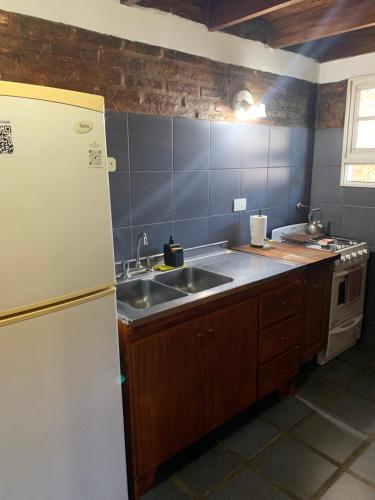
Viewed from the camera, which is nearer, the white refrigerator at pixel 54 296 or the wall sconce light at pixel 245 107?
the white refrigerator at pixel 54 296

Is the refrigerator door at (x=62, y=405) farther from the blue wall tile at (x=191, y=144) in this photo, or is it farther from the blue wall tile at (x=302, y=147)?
the blue wall tile at (x=302, y=147)

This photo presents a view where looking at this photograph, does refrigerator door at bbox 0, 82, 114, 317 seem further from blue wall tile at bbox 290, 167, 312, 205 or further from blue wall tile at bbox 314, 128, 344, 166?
blue wall tile at bbox 314, 128, 344, 166

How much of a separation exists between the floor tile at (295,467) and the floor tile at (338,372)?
78 centimetres

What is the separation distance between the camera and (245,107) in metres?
2.60

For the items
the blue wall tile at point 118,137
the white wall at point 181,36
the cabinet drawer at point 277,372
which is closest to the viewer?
the white wall at point 181,36

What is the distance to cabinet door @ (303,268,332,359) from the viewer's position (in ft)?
8.37

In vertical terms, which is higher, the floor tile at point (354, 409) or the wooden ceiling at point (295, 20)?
the wooden ceiling at point (295, 20)

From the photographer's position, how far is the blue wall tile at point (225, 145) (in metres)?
2.54

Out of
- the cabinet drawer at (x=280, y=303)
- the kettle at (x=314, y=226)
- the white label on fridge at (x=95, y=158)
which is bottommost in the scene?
the cabinet drawer at (x=280, y=303)

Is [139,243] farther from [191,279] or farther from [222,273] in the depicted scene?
[222,273]

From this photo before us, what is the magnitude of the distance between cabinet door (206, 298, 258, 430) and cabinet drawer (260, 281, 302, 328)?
0.25 ft

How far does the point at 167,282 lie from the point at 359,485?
1.42 meters

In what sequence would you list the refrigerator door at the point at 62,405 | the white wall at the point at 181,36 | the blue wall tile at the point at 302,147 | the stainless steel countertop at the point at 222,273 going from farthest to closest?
1. the blue wall tile at the point at 302,147
2. the white wall at the point at 181,36
3. the stainless steel countertop at the point at 222,273
4. the refrigerator door at the point at 62,405

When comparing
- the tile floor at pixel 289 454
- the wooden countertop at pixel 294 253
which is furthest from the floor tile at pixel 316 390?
the wooden countertop at pixel 294 253
